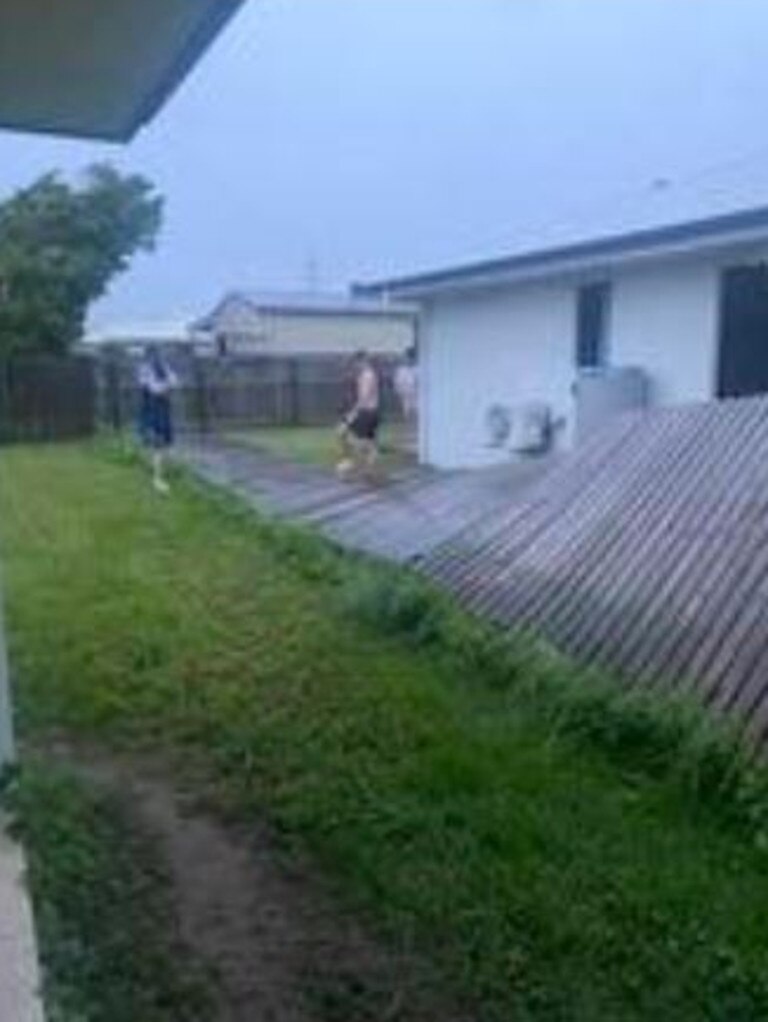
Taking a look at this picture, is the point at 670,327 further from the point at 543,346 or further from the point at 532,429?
the point at 543,346

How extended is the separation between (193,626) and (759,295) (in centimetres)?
724

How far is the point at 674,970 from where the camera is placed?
545cm

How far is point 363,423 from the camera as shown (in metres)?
21.6

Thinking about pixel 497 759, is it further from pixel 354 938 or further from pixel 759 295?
pixel 759 295

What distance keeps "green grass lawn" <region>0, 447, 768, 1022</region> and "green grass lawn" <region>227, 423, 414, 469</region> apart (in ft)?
36.2

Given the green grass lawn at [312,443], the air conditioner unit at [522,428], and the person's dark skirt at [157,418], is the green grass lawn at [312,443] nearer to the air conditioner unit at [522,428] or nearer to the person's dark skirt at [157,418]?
the person's dark skirt at [157,418]

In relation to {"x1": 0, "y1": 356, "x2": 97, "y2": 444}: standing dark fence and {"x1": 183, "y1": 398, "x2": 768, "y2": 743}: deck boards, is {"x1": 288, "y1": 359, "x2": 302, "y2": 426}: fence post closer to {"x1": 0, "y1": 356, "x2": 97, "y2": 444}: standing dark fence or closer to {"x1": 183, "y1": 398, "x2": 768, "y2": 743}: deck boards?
{"x1": 0, "y1": 356, "x2": 97, "y2": 444}: standing dark fence

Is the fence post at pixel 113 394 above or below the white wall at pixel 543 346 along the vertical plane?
below

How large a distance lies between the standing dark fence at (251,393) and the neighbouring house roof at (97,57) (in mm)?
24946

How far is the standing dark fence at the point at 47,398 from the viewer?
2956 cm

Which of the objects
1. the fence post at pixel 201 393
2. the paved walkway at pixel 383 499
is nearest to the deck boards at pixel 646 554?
the paved walkway at pixel 383 499

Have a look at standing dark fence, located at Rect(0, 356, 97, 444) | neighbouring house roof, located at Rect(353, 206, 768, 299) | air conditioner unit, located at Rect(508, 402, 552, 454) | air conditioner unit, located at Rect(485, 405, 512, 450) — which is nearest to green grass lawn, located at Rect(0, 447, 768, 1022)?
neighbouring house roof, located at Rect(353, 206, 768, 299)

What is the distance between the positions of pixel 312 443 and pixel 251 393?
24.2ft

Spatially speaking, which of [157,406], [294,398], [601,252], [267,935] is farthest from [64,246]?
[267,935]
